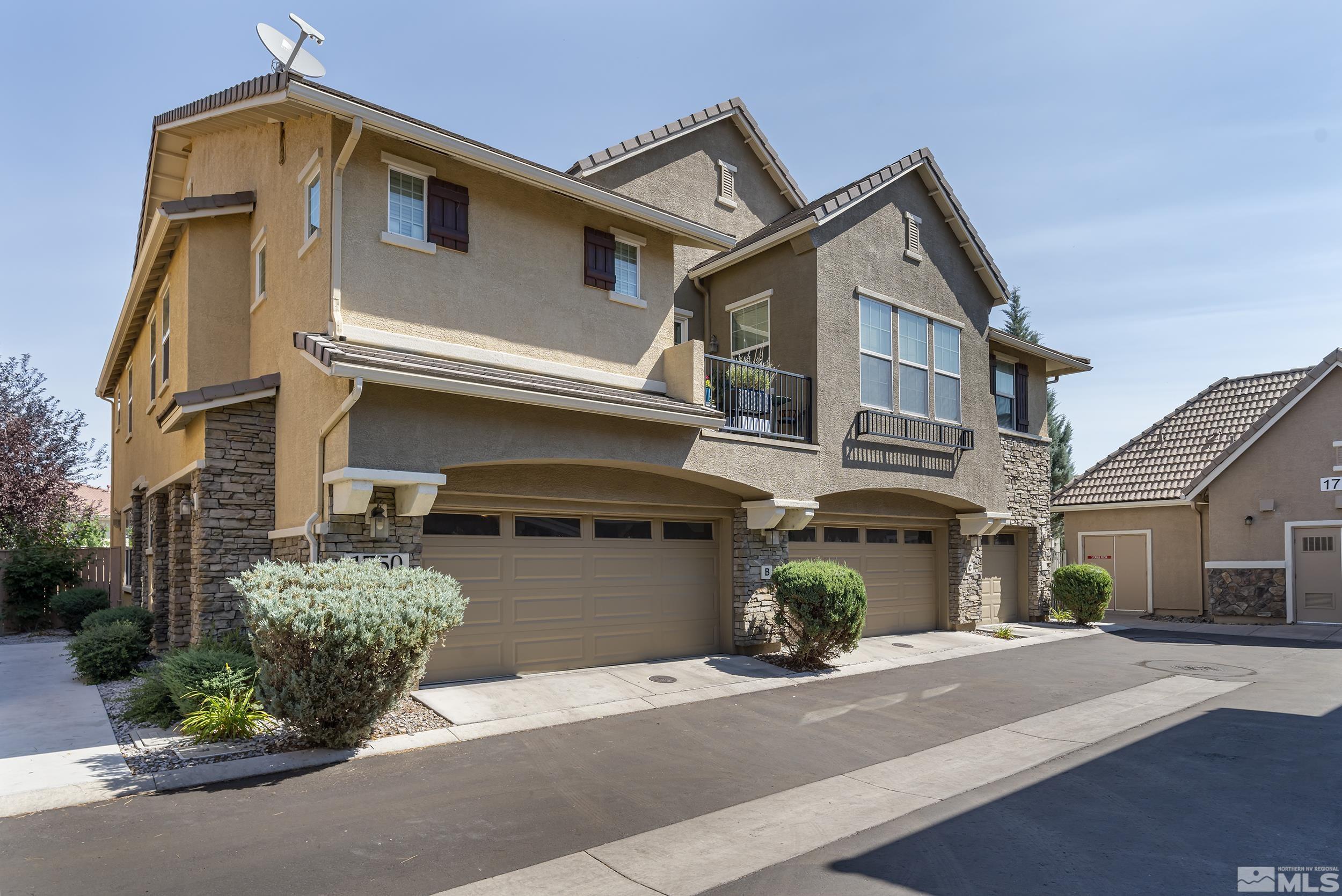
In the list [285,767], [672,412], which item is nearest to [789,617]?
[672,412]

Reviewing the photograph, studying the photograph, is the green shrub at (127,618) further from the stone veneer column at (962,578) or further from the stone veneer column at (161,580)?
the stone veneer column at (962,578)

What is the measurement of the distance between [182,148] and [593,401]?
33.7 feet

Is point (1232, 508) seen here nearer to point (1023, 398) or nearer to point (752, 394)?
point (1023, 398)

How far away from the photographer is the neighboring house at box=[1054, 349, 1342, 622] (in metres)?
19.5

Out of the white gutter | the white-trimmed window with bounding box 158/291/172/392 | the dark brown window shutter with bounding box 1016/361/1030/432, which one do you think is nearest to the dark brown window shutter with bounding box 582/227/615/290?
the white gutter

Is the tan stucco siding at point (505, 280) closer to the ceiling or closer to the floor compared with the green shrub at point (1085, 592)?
closer to the ceiling

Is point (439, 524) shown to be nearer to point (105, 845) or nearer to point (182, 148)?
point (105, 845)

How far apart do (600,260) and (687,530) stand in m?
4.61

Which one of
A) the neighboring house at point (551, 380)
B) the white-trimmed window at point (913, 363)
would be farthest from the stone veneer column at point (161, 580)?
the white-trimmed window at point (913, 363)

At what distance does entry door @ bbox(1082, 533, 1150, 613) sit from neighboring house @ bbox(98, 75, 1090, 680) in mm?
7224

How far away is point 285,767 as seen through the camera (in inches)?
299

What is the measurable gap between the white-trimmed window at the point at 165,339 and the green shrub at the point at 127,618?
3.80m

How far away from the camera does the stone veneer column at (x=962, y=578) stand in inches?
697

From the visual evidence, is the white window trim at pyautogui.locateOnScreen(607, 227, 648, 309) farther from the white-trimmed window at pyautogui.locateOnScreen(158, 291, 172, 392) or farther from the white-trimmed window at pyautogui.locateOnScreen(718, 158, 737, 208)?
the white-trimmed window at pyautogui.locateOnScreen(158, 291, 172, 392)
